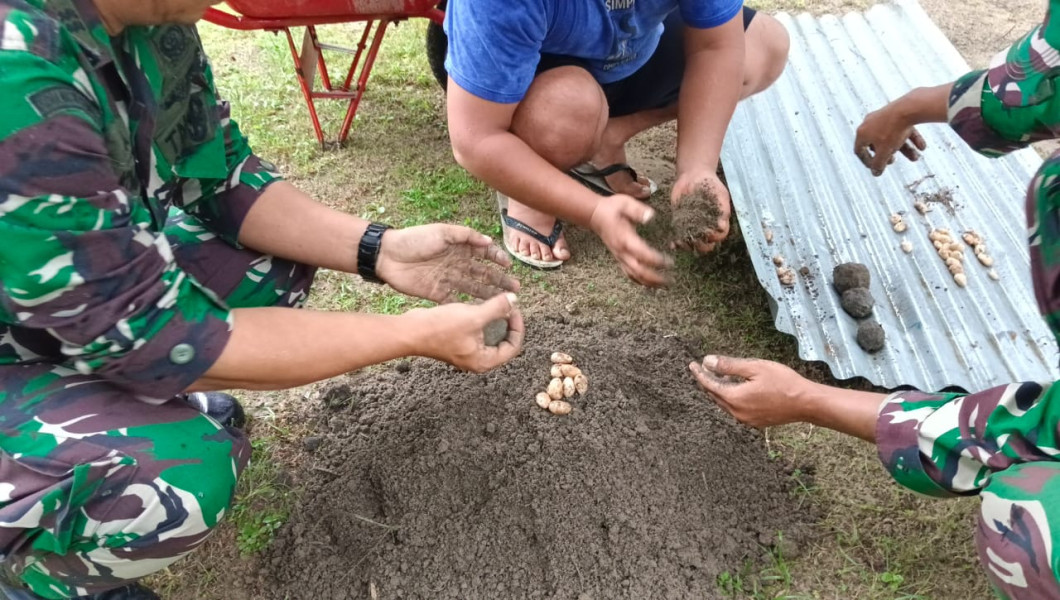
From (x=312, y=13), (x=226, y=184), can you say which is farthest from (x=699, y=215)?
(x=312, y=13)

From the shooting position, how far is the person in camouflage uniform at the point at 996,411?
1231mm

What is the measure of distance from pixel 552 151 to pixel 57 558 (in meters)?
1.61

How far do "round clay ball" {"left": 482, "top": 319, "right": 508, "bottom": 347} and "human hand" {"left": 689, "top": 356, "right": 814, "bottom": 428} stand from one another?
1.73 ft

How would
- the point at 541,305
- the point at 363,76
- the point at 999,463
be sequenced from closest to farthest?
the point at 999,463, the point at 541,305, the point at 363,76

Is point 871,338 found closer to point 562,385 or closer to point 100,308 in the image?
point 562,385

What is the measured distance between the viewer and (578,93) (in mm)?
2105

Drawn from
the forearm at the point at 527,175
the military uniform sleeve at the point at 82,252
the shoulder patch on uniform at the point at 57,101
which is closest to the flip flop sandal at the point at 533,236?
the forearm at the point at 527,175

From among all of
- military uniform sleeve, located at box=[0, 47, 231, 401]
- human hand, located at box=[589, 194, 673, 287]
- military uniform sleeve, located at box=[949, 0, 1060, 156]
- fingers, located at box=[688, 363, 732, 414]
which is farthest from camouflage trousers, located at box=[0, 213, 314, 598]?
military uniform sleeve, located at box=[949, 0, 1060, 156]

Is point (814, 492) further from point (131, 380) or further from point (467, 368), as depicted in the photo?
point (131, 380)

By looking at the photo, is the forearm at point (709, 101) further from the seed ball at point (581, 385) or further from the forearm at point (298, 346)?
the forearm at point (298, 346)

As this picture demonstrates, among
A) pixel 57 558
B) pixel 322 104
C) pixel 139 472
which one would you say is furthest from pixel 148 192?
pixel 322 104

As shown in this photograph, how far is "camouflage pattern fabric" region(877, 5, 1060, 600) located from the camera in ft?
3.99

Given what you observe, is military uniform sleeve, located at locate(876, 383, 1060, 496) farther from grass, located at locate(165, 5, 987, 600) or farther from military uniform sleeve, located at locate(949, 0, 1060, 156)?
military uniform sleeve, located at locate(949, 0, 1060, 156)

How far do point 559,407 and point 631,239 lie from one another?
1.64 feet
